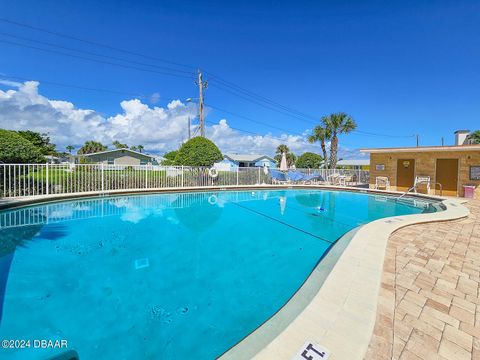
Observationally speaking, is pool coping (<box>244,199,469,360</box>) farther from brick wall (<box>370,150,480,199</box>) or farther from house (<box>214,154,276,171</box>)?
house (<box>214,154,276,171</box>)

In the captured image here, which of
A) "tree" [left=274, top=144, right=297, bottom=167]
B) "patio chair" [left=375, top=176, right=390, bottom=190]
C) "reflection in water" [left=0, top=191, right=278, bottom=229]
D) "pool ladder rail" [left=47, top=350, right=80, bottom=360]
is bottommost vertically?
"pool ladder rail" [left=47, top=350, right=80, bottom=360]

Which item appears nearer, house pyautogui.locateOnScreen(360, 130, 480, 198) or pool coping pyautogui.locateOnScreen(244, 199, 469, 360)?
pool coping pyautogui.locateOnScreen(244, 199, 469, 360)

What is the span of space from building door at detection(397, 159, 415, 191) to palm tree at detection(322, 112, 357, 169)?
10.1 m

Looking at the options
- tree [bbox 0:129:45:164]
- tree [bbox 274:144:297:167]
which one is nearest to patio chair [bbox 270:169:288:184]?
tree [bbox 0:129:45:164]

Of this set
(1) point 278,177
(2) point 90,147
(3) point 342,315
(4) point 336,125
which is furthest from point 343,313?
(2) point 90,147

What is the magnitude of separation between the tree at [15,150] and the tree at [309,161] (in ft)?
92.6

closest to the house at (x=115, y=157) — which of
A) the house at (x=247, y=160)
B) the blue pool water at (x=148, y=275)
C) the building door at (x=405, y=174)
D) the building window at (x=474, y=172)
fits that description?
the house at (x=247, y=160)

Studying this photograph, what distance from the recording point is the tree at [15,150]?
27.6 feet

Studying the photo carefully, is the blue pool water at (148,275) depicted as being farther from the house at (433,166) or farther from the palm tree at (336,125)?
the palm tree at (336,125)

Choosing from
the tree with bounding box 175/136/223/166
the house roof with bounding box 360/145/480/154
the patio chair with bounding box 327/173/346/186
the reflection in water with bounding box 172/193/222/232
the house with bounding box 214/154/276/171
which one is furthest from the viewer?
the house with bounding box 214/154/276/171

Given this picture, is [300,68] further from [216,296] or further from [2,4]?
[216,296]

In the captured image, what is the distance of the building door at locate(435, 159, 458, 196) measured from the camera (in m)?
12.1

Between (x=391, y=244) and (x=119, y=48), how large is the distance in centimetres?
1794

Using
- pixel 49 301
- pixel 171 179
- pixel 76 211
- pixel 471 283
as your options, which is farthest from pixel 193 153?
pixel 471 283
